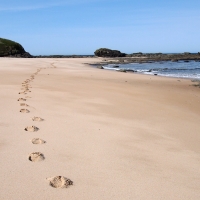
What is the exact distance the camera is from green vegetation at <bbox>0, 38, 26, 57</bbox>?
53.6 meters

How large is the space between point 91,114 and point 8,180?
9.79 feet

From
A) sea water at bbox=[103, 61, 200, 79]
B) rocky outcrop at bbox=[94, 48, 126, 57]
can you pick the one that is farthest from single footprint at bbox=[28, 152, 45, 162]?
rocky outcrop at bbox=[94, 48, 126, 57]

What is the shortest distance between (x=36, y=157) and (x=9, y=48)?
57047 millimetres

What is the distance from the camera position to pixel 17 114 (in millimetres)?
4766

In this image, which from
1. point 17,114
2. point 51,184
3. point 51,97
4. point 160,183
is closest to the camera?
point 51,184

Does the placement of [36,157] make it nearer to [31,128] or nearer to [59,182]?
[59,182]

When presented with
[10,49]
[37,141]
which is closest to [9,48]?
[10,49]

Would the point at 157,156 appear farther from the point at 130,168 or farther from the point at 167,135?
the point at 167,135

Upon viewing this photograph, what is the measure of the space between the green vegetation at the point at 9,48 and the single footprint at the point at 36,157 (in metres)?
53.4

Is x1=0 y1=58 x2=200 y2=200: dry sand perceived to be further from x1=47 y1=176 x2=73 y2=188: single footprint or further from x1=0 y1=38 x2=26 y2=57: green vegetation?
x1=0 y1=38 x2=26 y2=57: green vegetation

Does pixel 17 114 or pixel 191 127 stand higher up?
pixel 17 114

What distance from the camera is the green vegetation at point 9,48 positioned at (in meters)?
53.6

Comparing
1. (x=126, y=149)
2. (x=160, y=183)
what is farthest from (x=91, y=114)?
(x=160, y=183)

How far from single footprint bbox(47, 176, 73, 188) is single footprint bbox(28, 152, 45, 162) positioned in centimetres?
49
